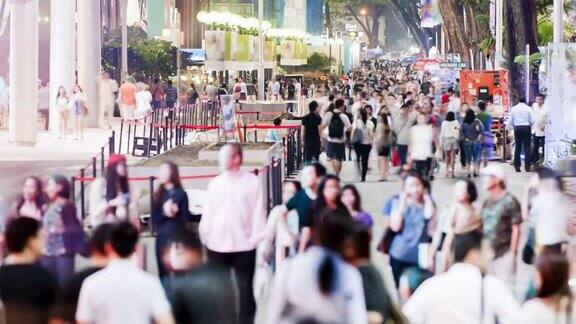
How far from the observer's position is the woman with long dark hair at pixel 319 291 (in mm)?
7926

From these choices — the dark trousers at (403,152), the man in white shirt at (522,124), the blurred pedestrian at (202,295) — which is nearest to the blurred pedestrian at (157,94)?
the man in white shirt at (522,124)

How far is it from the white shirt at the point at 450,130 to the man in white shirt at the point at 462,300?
20130 mm

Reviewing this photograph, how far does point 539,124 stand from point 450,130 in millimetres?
2253

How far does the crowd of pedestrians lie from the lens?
819 centimetres

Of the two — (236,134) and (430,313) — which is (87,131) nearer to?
(236,134)

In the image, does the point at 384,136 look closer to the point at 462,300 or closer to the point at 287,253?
the point at 287,253

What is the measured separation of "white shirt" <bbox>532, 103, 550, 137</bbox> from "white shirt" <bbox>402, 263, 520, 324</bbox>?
21.4 metres

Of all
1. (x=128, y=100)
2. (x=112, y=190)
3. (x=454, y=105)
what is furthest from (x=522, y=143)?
(x=112, y=190)

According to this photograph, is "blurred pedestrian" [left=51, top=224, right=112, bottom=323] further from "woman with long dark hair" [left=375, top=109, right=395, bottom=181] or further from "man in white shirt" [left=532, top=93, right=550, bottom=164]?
"man in white shirt" [left=532, top=93, right=550, bottom=164]

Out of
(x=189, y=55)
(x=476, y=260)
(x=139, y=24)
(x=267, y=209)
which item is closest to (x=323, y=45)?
(x=139, y=24)

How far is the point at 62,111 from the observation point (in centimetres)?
4009

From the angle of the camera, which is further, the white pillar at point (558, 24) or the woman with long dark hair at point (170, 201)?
the white pillar at point (558, 24)

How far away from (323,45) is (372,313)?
71.0 metres

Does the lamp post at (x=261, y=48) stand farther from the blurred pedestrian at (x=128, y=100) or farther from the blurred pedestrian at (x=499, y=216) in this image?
the blurred pedestrian at (x=499, y=216)
